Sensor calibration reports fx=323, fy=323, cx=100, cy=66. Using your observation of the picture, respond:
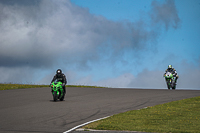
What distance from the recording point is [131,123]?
1220cm

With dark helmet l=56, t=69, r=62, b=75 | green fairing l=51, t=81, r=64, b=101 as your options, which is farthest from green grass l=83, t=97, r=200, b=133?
dark helmet l=56, t=69, r=62, b=75

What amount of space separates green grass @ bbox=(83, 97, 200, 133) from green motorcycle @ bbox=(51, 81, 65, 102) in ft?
23.5

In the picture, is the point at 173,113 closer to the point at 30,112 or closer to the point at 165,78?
the point at 30,112

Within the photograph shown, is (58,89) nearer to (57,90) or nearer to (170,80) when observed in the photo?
(57,90)

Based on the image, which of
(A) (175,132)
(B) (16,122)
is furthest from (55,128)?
(A) (175,132)

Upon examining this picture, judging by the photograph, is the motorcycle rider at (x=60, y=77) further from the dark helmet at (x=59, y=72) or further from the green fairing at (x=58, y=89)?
the green fairing at (x=58, y=89)

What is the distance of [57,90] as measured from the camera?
21.2 m

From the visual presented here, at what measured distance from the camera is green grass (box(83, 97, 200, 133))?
11.1 metres

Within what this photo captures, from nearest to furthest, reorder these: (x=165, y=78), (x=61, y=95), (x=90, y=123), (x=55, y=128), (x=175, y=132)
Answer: (x=175, y=132), (x=55, y=128), (x=90, y=123), (x=61, y=95), (x=165, y=78)

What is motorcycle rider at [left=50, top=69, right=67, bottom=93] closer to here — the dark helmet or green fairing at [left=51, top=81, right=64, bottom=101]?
the dark helmet

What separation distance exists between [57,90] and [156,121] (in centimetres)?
984

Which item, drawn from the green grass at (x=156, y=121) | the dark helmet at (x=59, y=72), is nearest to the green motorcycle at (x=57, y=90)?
the dark helmet at (x=59, y=72)

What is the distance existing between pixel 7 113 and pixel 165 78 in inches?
910

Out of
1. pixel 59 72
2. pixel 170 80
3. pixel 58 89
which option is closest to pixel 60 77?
pixel 59 72
